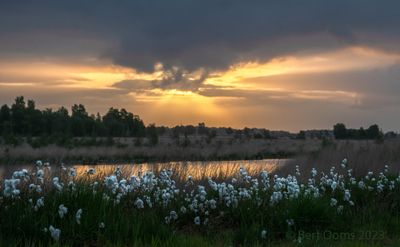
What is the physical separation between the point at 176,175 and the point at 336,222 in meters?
5.48

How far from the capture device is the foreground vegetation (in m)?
7.82

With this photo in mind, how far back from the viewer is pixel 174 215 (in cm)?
929

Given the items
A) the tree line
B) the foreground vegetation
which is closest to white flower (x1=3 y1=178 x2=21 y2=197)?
the foreground vegetation

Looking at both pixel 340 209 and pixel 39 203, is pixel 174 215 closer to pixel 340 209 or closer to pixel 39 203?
→ pixel 39 203

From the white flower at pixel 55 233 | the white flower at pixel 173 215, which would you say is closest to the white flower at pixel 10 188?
the white flower at pixel 55 233

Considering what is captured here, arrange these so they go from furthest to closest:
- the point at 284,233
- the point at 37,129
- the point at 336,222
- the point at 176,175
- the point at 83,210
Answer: the point at 37,129 < the point at 176,175 < the point at 336,222 < the point at 284,233 < the point at 83,210

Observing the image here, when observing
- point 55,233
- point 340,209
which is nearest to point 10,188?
point 55,233

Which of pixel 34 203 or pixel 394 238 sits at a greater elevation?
pixel 34 203

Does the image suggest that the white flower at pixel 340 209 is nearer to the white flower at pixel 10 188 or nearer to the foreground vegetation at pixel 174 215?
the foreground vegetation at pixel 174 215

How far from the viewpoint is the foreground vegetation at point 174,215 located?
7.82 m

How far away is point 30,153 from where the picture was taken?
132ft

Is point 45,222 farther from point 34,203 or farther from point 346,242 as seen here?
point 346,242

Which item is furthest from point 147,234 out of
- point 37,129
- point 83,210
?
Answer: point 37,129

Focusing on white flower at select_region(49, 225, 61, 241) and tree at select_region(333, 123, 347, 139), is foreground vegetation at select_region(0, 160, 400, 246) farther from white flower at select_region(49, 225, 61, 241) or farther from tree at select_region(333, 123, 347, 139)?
tree at select_region(333, 123, 347, 139)
